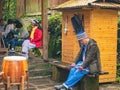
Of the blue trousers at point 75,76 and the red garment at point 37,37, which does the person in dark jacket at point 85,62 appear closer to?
the blue trousers at point 75,76

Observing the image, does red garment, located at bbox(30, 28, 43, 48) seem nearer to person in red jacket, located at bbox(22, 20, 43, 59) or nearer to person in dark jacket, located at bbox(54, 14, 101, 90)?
person in red jacket, located at bbox(22, 20, 43, 59)

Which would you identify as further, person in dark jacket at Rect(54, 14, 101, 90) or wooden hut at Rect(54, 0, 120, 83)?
wooden hut at Rect(54, 0, 120, 83)

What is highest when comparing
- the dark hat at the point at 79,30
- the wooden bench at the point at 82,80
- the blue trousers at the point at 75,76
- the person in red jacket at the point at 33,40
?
the dark hat at the point at 79,30

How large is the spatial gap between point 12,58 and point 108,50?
3429 millimetres

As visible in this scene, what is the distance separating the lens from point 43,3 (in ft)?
38.5

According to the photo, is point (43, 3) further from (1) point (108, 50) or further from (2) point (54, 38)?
(1) point (108, 50)

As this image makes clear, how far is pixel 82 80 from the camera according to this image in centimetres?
859

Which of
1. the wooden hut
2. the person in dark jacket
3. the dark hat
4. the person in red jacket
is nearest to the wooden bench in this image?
the person in dark jacket

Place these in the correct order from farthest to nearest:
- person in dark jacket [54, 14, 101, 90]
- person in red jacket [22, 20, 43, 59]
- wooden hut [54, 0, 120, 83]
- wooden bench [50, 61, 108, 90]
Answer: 1. person in red jacket [22, 20, 43, 59]
2. wooden hut [54, 0, 120, 83]
3. wooden bench [50, 61, 108, 90]
4. person in dark jacket [54, 14, 101, 90]

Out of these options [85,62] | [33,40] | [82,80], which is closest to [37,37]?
[33,40]

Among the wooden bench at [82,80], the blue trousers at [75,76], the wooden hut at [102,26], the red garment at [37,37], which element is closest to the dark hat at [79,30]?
the blue trousers at [75,76]

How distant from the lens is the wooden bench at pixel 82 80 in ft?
27.8

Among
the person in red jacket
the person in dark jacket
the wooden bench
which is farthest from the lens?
the person in red jacket

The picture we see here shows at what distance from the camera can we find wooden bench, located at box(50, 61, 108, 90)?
8477 mm
